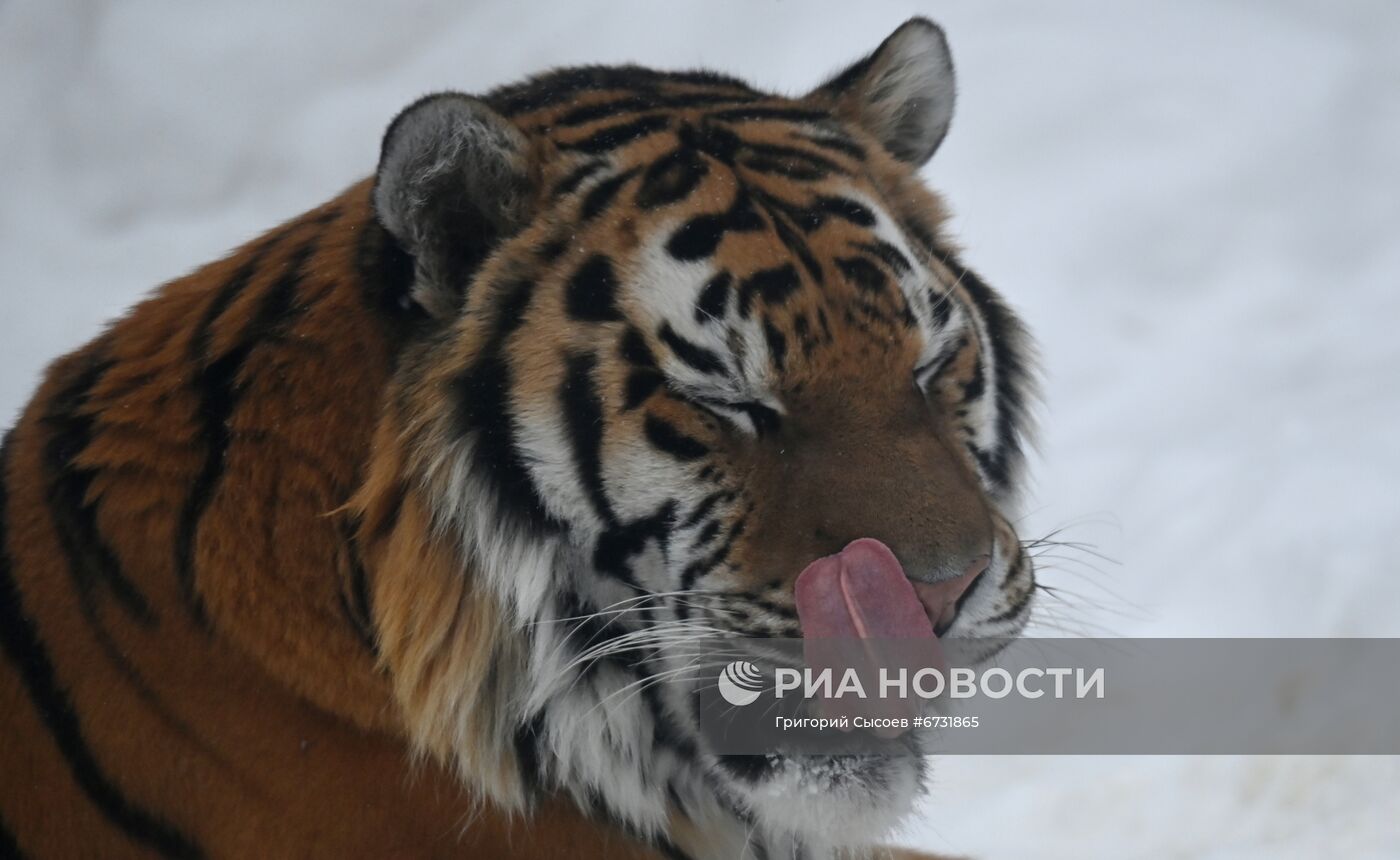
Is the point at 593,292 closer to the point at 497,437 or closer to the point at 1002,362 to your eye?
the point at 497,437

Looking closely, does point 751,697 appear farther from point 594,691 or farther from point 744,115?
point 744,115

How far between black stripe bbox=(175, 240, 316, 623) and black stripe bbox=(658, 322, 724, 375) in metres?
0.34

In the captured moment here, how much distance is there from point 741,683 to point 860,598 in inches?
5.9

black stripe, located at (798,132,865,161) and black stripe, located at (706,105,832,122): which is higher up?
black stripe, located at (706,105,832,122)

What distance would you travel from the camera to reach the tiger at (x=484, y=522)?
1.08 meters

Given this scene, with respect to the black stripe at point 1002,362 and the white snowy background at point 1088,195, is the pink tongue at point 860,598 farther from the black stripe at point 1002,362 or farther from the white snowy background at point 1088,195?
the white snowy background at point 1088,195

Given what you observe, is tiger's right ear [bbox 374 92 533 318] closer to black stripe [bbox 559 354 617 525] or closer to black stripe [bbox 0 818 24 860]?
black stripe [bbox 559 354 617 525]

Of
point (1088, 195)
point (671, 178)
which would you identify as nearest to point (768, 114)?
point (671, 178)

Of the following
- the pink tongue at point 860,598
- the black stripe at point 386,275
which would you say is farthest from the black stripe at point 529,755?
the black stripe at point 386,275

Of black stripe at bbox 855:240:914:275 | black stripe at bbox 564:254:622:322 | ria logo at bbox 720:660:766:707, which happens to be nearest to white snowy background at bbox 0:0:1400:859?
ria logo at bbox 720:660:766:707

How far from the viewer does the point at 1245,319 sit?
109 inches

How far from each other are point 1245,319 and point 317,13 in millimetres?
2108

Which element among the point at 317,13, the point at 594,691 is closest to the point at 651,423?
the point at 594,691

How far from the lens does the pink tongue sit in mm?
1031
